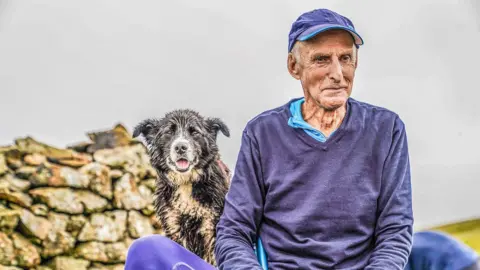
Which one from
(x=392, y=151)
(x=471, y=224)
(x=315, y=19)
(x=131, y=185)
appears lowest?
(x=471, y=224)

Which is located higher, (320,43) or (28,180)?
(320,43)

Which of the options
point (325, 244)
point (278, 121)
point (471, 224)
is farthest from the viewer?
point (471, 224)

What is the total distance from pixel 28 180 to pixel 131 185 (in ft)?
1.85

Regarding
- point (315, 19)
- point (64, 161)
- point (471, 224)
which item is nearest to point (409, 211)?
point (315, 19)

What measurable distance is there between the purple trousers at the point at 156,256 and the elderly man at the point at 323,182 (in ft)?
0.05

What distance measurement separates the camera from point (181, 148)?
2.45m

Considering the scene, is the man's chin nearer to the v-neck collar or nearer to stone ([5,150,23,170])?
the v-neck collar

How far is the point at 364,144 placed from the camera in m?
2.06

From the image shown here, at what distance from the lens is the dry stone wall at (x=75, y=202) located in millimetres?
2969

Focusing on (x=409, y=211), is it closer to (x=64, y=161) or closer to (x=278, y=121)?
(x=278, y=121)

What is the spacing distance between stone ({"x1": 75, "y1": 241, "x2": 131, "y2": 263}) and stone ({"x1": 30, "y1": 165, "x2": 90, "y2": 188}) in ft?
1.07

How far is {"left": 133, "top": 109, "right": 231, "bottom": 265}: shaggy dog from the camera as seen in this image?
8.05 feet

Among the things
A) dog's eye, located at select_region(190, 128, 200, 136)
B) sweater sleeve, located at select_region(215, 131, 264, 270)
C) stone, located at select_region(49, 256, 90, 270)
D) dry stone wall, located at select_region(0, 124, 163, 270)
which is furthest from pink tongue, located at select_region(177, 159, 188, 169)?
stone, located at select_region(49, 256, 90, 270)

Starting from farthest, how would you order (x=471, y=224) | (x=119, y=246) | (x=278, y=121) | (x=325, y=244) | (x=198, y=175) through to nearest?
(x=471, y=224)
(x=119, y=246)
(x=198, y=175)
(x=278, y=121)
(x=325, y=244)
